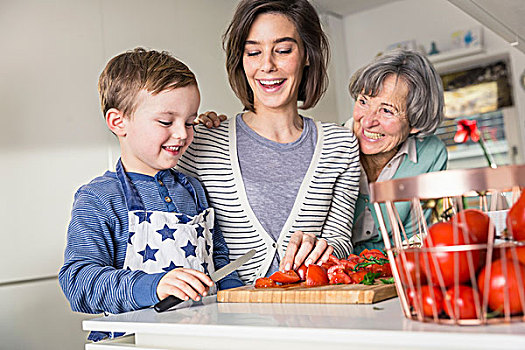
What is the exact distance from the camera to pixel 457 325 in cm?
59

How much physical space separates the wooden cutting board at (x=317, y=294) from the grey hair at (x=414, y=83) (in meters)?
0.90

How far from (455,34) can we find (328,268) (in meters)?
2.99

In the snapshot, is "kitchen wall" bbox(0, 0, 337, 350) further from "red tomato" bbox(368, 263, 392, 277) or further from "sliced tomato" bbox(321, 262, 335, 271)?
"red tomato" bbox(368, 263, 392, 277)

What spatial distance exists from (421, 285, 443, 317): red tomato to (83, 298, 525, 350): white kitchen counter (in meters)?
0.02

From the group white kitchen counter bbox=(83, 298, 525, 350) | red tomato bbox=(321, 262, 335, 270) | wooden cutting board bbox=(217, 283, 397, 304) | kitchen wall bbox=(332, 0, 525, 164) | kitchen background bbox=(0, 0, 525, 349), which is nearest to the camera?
white kitchen counter bbox=(83, 298, 525, 350)

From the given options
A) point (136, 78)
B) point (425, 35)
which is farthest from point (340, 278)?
point (425, 35)

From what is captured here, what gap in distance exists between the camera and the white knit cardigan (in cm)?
138

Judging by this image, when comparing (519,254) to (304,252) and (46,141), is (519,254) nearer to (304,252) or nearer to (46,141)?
(304,252)

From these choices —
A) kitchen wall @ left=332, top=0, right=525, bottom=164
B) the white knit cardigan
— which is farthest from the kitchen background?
kitchen wall @ left=332, top=0, right=525, bottom=164

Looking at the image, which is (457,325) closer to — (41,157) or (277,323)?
(277,323)

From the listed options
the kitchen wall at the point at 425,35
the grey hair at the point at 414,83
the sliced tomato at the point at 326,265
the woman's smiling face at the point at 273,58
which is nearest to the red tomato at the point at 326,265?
the sliced tomato at the point at 326,265

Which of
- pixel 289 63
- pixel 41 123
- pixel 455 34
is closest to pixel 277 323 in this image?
pixel 289 63

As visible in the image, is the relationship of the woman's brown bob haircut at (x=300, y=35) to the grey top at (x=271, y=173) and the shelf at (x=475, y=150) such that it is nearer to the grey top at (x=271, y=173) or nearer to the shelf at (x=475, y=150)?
the grey top at (x=271, y=173)

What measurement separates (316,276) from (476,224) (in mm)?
409
